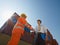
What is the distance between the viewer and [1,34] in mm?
6184

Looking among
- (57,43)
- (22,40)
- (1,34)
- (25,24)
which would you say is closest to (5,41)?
(1,34)

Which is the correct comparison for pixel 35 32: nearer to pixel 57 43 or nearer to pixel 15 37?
pixel 15 37

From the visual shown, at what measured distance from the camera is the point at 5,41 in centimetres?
638

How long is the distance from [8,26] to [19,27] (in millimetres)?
594

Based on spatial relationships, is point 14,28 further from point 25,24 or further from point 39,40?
point 39,40

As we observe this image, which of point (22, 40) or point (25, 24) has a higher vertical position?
point (25, 24)

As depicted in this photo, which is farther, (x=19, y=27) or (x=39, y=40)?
(x=39, y=40)

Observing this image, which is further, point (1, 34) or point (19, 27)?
point (19, 27)

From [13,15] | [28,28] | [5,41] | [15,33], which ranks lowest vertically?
[5,41]

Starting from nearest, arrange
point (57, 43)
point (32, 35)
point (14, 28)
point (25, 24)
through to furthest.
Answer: point (14, 28), point (25, 24), point (32, 35), point (57, 43)

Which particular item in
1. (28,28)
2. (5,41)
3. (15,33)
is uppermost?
(28,28)

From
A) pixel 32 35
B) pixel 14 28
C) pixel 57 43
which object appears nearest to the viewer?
pixel 14 28

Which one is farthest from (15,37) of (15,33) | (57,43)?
(57,43)

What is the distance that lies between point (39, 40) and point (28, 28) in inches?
36.5
